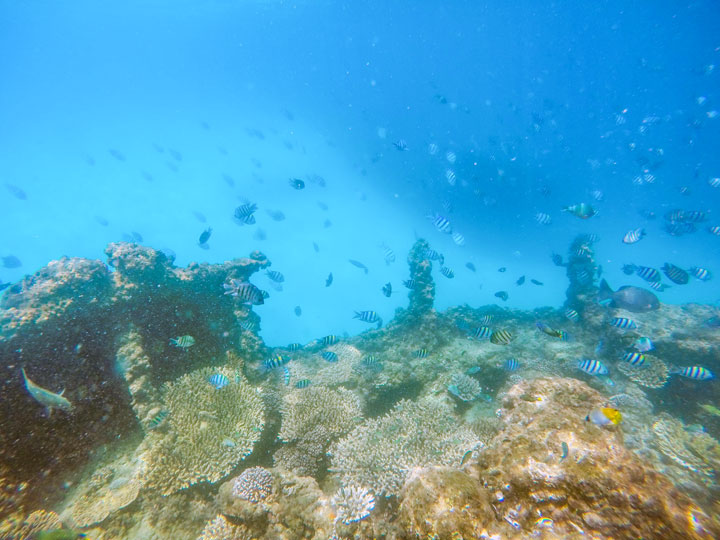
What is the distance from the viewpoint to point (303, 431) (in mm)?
5371

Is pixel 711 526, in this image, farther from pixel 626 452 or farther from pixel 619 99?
pixel 619 99

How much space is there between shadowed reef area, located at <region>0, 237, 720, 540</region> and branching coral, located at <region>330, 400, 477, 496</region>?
3cm

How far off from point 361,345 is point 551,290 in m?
136

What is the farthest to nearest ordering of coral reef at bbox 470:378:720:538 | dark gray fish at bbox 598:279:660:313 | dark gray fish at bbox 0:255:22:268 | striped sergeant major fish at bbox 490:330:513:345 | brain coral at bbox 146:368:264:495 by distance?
dark gray fish at bbox 0:255:22:268, dark gray fish at bbox 598:279:660:313, striped sergeant major fish at bbox 490:330:513:345, brain coral at bbox 146:368:264:495, coral reef at bbox 470:378:720:538

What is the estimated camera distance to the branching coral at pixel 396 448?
430 centimetres

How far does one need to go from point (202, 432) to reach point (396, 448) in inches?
128

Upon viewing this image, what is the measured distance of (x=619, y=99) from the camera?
1656 centimetres

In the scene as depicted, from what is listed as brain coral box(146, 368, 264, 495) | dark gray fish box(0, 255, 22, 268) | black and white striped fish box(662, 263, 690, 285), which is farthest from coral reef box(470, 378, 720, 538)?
dark gray fish box(0, 255, 22, 268)

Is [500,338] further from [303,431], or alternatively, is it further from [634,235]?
[634,235]

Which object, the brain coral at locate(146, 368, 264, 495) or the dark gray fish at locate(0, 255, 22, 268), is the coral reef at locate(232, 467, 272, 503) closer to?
the brain coral at locate(146, 368, 264, 495)

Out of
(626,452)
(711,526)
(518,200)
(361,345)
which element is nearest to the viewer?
(711,526)

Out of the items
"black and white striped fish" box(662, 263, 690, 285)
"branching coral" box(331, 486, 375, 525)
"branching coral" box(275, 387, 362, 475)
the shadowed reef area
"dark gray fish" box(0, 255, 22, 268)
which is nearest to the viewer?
the shadowed reef area

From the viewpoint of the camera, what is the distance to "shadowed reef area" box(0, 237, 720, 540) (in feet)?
7.63

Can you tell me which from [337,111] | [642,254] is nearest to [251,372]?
[337,111]
